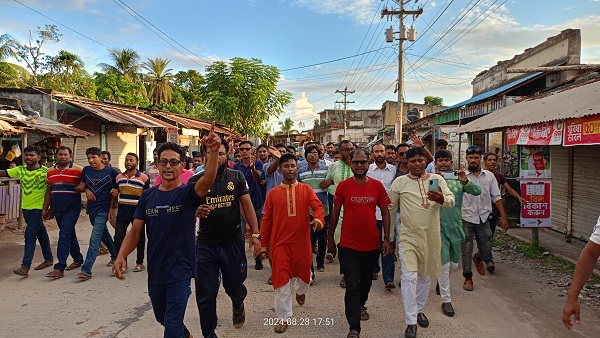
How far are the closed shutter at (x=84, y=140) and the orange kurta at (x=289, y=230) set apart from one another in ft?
40.8

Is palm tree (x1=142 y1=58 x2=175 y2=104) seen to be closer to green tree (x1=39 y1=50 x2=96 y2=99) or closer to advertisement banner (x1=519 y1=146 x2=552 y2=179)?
green tree (x1=39 y1=50 x2=96 y2=99)

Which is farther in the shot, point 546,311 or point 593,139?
point 593,139

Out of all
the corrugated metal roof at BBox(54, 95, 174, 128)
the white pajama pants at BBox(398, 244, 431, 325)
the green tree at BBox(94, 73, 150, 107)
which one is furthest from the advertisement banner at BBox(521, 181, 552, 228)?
the green tree at BBox(94, 73, 150, 107)

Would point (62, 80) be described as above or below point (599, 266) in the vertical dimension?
above

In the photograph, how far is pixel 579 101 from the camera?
7195 mm

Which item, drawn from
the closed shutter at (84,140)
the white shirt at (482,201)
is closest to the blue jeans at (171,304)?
the white shirt at (482,201)

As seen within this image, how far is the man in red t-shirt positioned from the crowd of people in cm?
1

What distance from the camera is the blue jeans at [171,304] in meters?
3.15

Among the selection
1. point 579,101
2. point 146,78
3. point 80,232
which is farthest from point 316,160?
point 146,78

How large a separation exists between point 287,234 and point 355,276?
2.56 ft

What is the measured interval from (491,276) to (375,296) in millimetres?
2144

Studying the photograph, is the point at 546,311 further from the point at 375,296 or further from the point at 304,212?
the point at 304,212

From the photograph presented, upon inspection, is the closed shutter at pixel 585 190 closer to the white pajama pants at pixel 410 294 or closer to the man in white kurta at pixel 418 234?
the man in white kurta at pixel 418 234

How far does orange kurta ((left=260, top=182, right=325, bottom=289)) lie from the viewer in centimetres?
432
